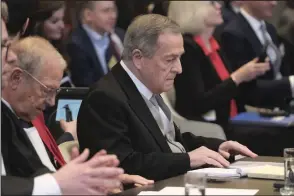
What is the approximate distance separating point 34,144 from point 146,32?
807mm

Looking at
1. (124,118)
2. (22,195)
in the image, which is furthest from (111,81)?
(22,195)

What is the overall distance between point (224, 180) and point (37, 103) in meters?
0.79

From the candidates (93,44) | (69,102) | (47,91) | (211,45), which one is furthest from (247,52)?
(47,91)

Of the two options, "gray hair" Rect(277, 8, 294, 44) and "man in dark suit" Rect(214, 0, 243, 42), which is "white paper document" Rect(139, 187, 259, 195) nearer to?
"man in dark suit" Rect(214, 0, 243, 42)

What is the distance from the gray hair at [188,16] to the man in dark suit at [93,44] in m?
0.78

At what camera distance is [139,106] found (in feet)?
10.4

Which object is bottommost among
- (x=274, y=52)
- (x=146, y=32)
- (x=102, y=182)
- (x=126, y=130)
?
(x=274, y=52)

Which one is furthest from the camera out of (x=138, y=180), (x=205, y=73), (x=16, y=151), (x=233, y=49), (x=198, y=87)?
(x=233, y=49)

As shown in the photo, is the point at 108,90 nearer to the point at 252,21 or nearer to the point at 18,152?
the point at 18,152

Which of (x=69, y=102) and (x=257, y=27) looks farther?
(x=257, y=27)

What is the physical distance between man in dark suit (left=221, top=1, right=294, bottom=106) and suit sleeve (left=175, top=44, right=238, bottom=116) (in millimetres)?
623

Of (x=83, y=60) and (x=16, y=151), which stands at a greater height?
(x=16, y=151)

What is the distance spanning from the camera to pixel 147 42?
10.5ft

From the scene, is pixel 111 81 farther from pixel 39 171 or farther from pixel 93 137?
pixel 39 171
